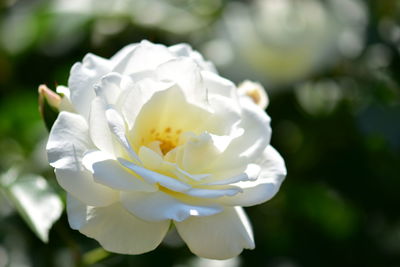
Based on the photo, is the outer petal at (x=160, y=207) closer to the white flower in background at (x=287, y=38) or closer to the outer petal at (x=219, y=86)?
the outer petal at (x=219, y=86)

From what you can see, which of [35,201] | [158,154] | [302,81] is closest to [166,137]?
[158,154]

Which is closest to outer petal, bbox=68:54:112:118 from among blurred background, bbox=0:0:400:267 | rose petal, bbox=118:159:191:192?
rose petal, bbox=118:159:191:192

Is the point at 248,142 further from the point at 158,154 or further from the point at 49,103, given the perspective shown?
the point at 49,103

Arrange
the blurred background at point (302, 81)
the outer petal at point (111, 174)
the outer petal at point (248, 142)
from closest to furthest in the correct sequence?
the outer petal at point (111, 174)
the outer petal at point (248, 142)
the blurred background at point (302, 81)

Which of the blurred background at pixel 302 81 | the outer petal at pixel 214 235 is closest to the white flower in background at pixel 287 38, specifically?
the blurred background at pixel 302 81

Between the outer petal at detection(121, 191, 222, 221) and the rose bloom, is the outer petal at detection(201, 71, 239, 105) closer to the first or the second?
the rose bloom
